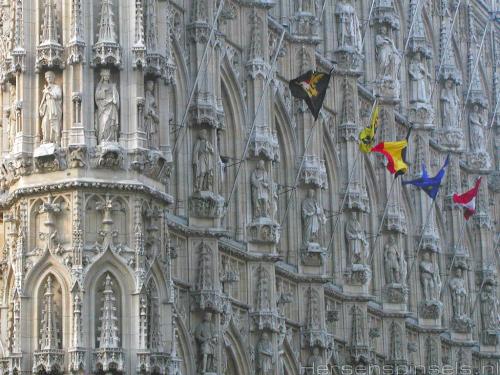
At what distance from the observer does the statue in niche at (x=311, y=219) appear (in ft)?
209

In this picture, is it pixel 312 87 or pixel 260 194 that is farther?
pixel 312 87

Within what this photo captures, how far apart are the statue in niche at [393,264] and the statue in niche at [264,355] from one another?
14.0 meters

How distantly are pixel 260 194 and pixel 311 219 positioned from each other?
15.5ft

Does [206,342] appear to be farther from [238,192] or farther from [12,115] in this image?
[12,115]

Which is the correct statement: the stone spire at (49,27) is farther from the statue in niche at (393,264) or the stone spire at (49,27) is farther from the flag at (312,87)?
the statue in niche at (393,264)

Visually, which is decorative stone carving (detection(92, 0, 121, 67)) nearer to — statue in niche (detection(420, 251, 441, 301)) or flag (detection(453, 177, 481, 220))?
statue in niche (detection(420, 251, 441, 301))

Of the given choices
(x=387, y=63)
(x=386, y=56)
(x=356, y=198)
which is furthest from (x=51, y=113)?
(x=386, y=56)

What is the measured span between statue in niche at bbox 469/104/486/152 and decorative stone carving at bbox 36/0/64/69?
134 ft

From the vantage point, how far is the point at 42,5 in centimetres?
4909

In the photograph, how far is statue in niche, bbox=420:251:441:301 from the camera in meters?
76.2

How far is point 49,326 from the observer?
153 feet

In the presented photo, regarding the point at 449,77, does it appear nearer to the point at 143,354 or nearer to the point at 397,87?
the point at 397,87

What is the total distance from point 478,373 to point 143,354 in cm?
3836

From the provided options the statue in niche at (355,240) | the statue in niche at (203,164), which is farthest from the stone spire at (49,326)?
the statue in niche at (355,240)
